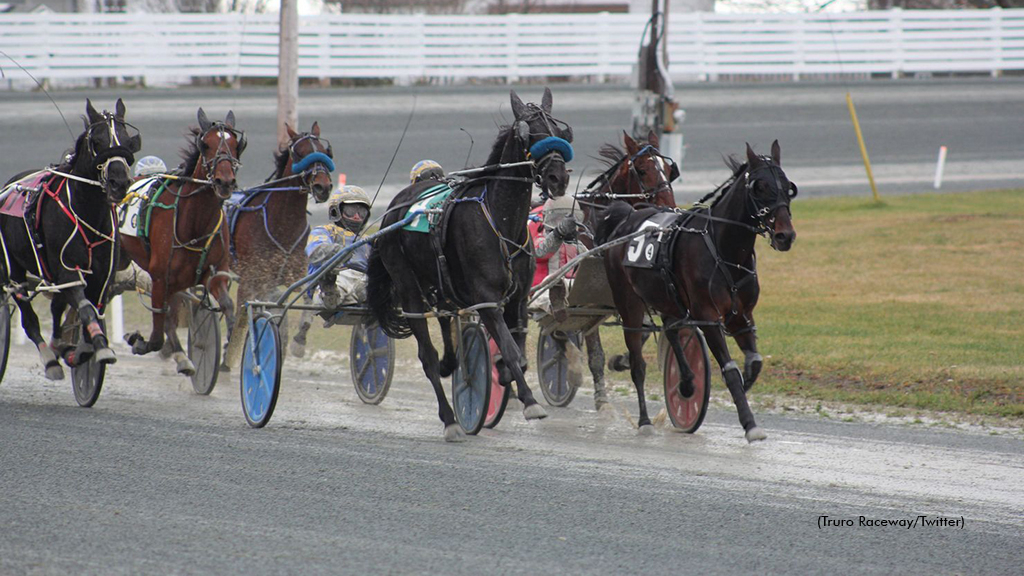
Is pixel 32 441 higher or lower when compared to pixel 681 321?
lower

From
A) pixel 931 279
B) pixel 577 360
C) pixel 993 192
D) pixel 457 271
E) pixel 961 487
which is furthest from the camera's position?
pixel 993 192

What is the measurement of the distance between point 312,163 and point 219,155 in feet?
2.87

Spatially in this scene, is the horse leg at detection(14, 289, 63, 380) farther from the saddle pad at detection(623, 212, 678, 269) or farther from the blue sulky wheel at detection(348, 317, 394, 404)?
the saddle pad at detection(623, 212, 678, 269)

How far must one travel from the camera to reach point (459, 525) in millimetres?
5277

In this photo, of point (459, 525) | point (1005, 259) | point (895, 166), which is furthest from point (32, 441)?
point (895, 166)

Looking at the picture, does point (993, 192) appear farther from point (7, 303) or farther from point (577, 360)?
point (7, 303)

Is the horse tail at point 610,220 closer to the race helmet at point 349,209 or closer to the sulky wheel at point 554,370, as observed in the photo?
the sulky wheel at point 554,370

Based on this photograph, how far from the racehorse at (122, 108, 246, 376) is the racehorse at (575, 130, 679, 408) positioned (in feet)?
8.86

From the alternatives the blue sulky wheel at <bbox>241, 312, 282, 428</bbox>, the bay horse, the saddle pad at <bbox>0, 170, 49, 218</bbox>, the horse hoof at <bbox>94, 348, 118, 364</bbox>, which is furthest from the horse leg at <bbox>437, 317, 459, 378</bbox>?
the saddle pad at <bbox>0, 170, 49, 218</bbox>

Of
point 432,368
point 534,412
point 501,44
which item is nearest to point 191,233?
point 432,368

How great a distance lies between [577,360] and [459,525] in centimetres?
387

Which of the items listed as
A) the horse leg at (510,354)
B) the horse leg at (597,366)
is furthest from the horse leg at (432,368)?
the horse leg at (597,366)

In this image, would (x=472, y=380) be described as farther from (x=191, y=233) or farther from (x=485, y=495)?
(x=191, y=233)

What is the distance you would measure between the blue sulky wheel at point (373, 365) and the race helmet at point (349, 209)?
2.55 ft
